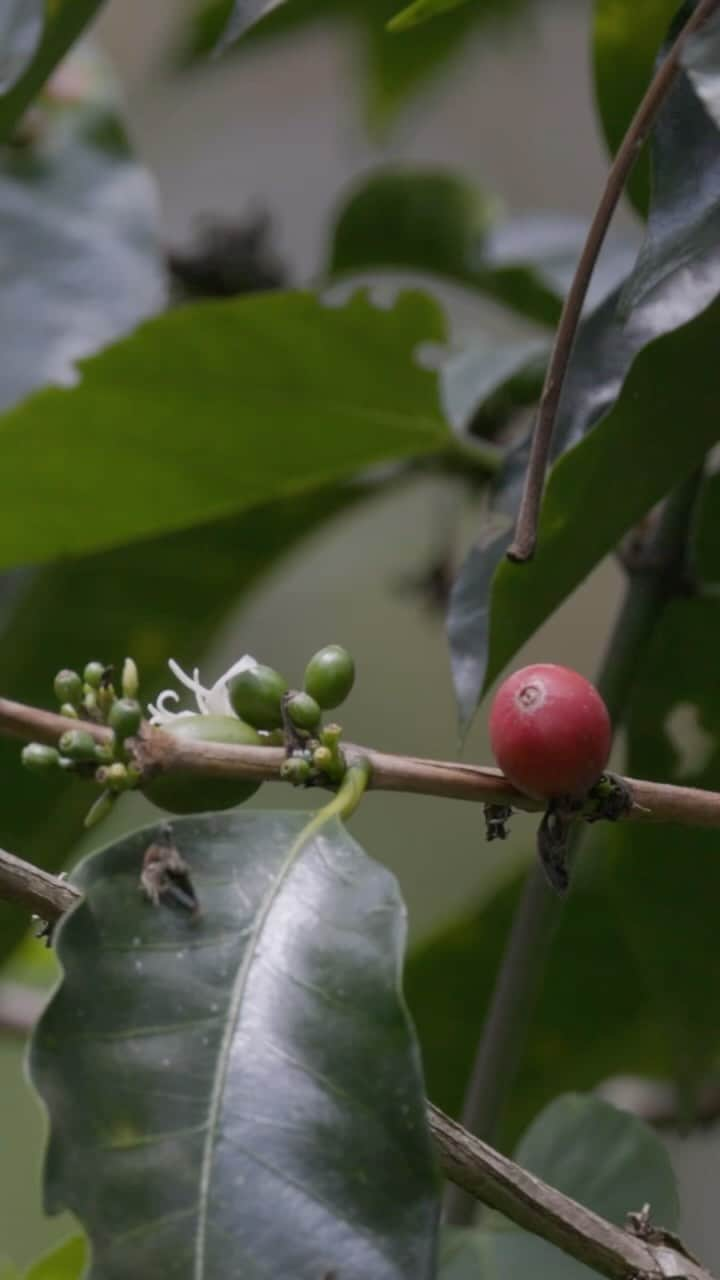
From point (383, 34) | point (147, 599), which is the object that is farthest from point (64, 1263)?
point (383, 34)

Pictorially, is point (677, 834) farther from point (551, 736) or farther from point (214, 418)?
point (551, 736)

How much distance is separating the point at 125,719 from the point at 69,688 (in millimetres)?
35

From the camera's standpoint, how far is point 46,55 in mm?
681

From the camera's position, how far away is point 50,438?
799 mm

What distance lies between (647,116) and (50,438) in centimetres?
42

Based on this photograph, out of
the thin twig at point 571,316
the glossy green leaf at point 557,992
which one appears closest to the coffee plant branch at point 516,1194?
the thin twig at point 571,316

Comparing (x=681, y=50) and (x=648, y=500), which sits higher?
(x=681, y=50)

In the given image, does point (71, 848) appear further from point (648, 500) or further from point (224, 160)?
point (224, 160)

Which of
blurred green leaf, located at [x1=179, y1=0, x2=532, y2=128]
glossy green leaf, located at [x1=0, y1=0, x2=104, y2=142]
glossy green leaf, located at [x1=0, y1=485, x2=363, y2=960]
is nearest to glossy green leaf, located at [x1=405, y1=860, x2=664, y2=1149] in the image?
glossy green leaf, located at [x1=0, y1=485, x2=363, y2=960]

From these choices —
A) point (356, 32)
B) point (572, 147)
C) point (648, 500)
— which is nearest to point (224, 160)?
point (572, 147)

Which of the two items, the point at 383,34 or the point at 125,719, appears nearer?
the point at 125,719

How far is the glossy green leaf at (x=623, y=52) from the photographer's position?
2.26 feet

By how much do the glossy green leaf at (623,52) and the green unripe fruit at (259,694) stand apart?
0.38m

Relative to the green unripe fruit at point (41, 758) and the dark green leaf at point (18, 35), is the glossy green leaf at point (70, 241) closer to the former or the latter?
the dark green leaf at point (18, 35)
